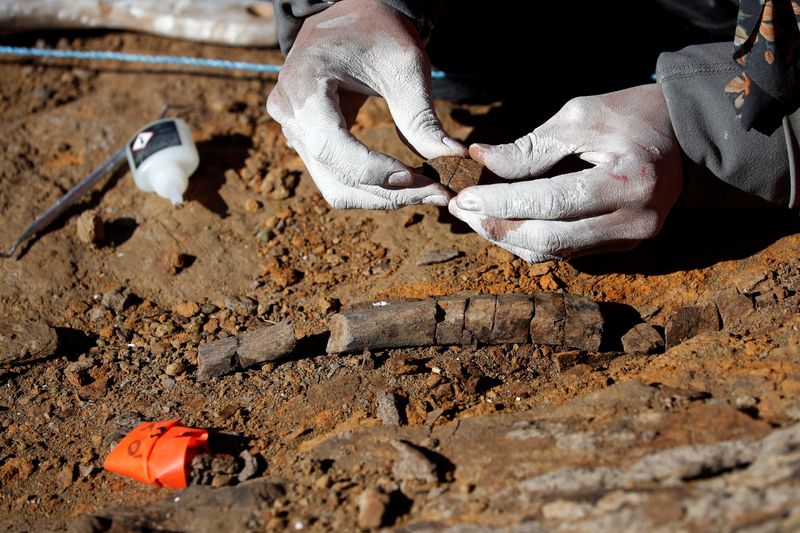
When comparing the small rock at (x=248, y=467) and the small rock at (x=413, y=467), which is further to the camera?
the small rock at (x=248, y=467)

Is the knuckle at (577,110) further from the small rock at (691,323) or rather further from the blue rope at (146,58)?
the blue rope at (146,58)

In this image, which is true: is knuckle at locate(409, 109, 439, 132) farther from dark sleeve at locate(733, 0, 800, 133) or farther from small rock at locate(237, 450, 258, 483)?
small rock at locate(237, 450, 258, 483)

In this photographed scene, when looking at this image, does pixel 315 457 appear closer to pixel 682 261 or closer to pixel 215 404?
pixel 215 404

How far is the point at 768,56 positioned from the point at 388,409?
1.40m

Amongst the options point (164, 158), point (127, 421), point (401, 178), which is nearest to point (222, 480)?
point (127, 421)

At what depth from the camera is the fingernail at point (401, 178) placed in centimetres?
220

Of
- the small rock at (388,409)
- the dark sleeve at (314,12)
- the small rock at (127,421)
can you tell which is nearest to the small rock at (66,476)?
the small rock at (127,421)

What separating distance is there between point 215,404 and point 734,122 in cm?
172

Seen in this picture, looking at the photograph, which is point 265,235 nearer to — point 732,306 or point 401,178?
point 401,178

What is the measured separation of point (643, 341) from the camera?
7.43 feet

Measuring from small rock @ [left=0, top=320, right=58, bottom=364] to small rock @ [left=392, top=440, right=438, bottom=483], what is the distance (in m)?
1.33

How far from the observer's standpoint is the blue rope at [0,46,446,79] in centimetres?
357

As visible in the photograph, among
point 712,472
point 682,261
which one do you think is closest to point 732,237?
point 682,261

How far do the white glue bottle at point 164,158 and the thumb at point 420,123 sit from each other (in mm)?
1047
